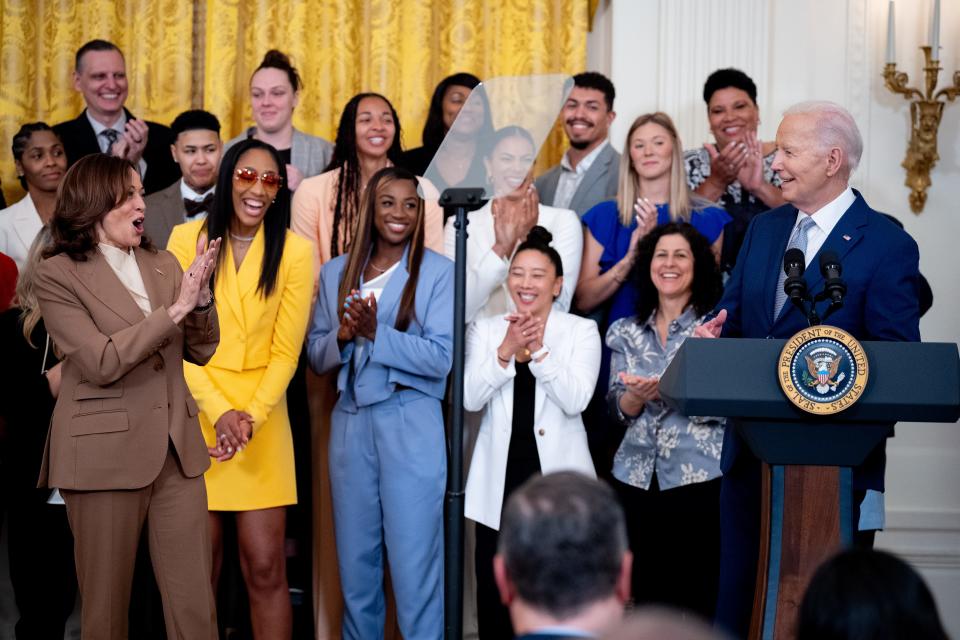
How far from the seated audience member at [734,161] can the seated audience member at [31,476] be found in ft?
8.90

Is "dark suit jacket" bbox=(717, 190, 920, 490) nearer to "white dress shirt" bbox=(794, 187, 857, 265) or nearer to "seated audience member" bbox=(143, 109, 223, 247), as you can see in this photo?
"white dress shirt" bbox=(794, 187, 857, 265)

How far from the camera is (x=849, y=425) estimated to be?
274 cm

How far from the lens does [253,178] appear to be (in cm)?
439

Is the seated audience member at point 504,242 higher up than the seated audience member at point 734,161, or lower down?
lower down

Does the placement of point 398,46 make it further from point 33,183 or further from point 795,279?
point 795,279

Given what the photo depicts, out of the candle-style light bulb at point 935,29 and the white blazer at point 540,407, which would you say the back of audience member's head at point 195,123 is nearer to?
the white blazer at point 540,407

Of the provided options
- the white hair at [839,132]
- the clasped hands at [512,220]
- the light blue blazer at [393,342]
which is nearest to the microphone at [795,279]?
the white hair at [839,132]

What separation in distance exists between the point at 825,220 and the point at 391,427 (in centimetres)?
185

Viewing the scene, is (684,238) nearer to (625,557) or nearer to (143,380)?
(143,380)

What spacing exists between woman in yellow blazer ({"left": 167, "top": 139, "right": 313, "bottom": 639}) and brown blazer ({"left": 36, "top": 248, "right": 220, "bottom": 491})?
668 mm

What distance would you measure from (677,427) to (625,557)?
107 inches

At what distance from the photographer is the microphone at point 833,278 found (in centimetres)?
271

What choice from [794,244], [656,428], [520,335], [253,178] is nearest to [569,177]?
[520,335]

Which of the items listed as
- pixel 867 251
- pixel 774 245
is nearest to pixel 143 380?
pixel 774 245
